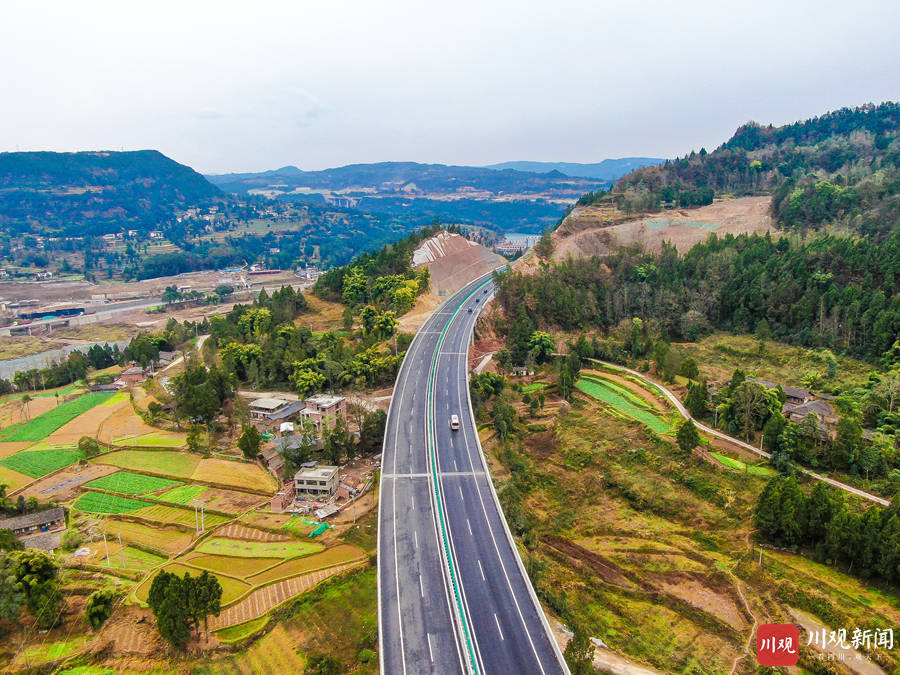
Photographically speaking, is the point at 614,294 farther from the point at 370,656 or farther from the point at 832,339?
the point at 370,656

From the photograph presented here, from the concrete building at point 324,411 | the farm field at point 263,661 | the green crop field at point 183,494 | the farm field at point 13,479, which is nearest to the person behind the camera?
the farm field at point 263,661

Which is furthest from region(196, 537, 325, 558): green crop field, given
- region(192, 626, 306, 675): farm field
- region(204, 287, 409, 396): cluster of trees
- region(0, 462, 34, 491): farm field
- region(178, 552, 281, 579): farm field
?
region(0, 462, 34, 491): farm field

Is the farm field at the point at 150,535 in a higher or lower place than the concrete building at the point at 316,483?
lower

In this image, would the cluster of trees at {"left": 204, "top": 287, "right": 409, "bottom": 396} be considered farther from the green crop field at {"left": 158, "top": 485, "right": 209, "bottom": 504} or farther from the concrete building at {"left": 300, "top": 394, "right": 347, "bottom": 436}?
the green crop field at {"left": 158, "top": 485, "right": 209, "bottom": 504}

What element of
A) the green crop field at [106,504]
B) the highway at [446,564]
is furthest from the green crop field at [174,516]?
the highway at [446,564]

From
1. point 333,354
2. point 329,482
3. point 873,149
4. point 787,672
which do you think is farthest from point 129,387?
point 873,149

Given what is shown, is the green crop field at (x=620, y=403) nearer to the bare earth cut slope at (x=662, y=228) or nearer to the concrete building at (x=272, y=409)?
the concrete building at (x=272, y=409)
